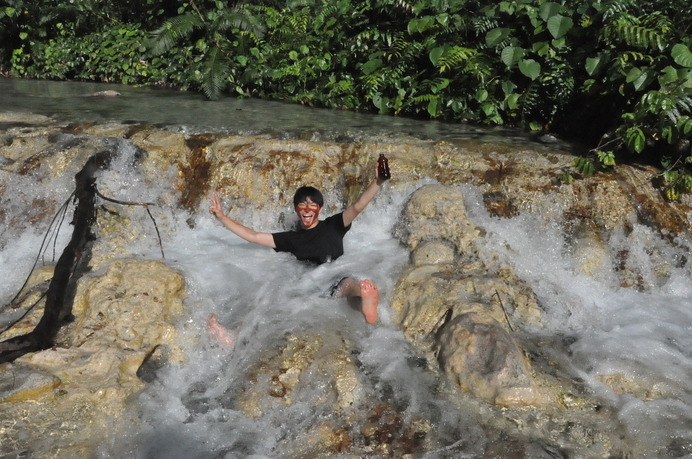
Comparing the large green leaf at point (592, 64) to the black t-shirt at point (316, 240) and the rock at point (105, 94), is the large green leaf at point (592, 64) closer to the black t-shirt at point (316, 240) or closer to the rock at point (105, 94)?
the black t-shirt at point (316, 240)

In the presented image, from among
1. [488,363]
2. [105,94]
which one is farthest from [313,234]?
[105,94]

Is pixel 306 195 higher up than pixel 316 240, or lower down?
higher up

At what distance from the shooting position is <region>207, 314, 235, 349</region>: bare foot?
14.0 ft

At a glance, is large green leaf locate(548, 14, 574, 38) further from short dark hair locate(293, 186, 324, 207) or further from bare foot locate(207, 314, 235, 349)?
bare foot locate(207, 314, 235, 349)

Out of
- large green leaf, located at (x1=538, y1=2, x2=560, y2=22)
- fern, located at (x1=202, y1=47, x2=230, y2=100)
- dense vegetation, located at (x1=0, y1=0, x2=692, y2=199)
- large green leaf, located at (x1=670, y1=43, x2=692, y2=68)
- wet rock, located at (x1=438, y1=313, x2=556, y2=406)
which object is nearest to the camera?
wet rock, located at (x1=438, y1=313, x2=556, y2=406)

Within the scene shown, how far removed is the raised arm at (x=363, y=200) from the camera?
4.65 metres

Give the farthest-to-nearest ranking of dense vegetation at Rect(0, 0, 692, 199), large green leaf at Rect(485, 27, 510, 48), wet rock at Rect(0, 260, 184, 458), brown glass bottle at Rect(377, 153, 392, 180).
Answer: large green leaf at Rect(485, 27, 510, 48) → dense vegetation at Rect(0, 0, 692, 199) → brown glass bottle at Rect(377, 153, 392, 180) → wet rock at Rect(0, 260, 184, 458)

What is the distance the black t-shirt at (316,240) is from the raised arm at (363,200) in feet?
0.34

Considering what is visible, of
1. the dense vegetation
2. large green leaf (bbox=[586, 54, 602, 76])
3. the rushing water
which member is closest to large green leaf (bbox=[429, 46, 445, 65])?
the dense vegetation

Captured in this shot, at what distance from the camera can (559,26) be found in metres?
7.72

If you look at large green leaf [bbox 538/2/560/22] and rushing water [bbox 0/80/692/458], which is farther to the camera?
large green leaf [bbox 538/2/560/22]

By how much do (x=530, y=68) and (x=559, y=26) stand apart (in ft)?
1.99

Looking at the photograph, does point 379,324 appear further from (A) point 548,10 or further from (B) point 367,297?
(A) point 548,10

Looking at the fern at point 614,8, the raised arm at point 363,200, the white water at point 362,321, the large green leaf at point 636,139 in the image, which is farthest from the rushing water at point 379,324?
the fern at point 614,8
